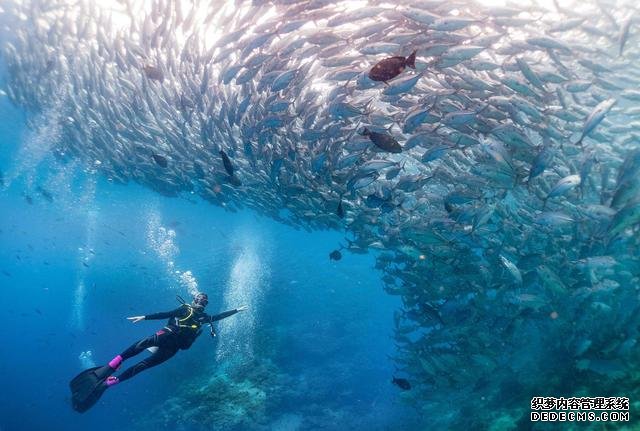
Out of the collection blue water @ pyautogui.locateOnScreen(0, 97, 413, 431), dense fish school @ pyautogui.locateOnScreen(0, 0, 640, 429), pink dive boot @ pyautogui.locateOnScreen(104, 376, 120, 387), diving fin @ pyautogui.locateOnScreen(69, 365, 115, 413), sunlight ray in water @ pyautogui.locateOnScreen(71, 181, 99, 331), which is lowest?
sunlight ray in water @ pyautogui.locateOnScreen(71, 181, 99, 331)

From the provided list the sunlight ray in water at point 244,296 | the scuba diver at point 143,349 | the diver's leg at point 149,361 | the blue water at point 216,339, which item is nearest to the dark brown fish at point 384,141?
the scuba diver at point 143,349

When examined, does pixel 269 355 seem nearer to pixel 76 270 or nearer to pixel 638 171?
pixel 638 171

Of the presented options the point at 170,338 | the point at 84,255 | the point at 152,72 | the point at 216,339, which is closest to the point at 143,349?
the point at 170,338

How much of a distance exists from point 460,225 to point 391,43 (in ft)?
13.7

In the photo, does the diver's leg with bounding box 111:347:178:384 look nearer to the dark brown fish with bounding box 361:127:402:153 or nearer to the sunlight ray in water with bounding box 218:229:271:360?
the dark brown fish with bounding box 361:127:402:153

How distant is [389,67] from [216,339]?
2302cm

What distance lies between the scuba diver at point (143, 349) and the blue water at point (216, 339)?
9.52 meters

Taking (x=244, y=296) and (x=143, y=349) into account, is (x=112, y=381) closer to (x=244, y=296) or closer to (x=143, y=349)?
(x=143, y=349)

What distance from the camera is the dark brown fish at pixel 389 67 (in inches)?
186

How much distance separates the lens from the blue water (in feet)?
63.2

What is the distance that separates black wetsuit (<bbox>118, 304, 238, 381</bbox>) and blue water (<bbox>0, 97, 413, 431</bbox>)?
386 inches

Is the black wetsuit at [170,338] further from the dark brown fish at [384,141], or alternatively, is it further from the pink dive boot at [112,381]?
the dark brown fish at [384,141]

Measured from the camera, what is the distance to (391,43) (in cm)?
539

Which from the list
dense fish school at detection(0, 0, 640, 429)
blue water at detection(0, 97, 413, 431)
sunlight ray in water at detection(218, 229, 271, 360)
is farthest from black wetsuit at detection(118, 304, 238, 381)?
sunlight ray in water at detection(218, 229, 271, 360)
